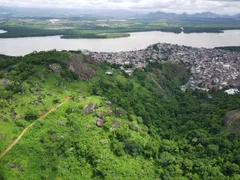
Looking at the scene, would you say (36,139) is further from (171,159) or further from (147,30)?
(147,30)

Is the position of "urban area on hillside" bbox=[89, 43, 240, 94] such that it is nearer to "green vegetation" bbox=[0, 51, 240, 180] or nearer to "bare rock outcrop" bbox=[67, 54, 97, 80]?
"bare rock outcrop" bbox=[67, 54, 97, 80]

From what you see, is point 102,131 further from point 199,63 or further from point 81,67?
point 199,63

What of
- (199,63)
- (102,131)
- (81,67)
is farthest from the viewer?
(199,63)

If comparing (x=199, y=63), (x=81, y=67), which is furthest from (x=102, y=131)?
(x=199, y=63)

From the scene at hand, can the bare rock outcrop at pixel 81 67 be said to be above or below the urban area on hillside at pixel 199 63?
above

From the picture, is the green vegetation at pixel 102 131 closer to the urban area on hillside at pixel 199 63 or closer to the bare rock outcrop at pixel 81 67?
the bare rock outcrop at pixel 81 67

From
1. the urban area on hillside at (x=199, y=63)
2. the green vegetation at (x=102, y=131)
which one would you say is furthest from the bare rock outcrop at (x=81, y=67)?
the urban area on hillside at (x=199, y=63)

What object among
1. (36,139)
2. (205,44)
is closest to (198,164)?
(36,139)

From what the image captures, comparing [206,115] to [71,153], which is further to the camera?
[206,115]
